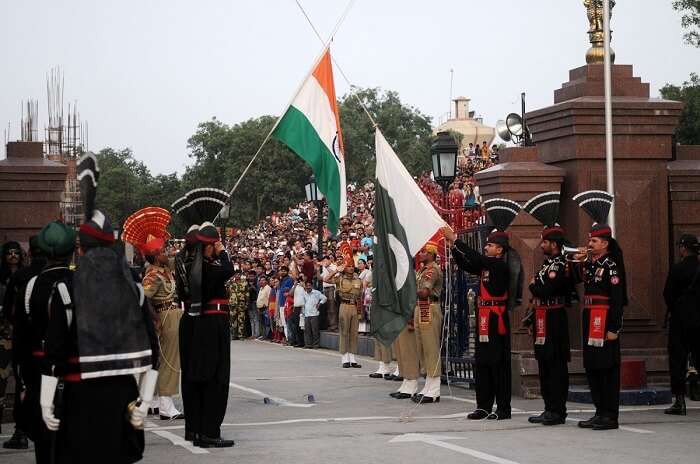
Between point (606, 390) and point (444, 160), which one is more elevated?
point (444, 160)

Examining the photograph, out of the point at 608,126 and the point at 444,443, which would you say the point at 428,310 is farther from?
the point at 444,443

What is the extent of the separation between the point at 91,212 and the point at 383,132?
84.2 m

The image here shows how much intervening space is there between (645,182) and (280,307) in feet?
52.7

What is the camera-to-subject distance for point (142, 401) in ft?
25.6

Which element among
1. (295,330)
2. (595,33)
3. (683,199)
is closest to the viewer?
(683,199)

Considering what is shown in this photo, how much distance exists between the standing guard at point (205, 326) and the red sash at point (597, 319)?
3683 millimetres

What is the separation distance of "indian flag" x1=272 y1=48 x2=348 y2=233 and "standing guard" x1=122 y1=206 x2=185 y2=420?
185 centimetres

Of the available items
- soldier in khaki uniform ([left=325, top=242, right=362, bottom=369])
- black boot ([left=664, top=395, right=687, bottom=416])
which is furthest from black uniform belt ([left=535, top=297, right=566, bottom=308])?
soldier in khaki uniform ([left=325, top=242, right=362, bottom=369])

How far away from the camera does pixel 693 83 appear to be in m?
49.8

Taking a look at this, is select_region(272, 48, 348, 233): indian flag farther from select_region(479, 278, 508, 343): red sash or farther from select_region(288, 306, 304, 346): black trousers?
select_region(288, 306, 304, 346): black trousers

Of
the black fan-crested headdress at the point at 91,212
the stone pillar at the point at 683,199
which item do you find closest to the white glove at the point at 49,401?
the black fan-crested headdress at the point at 91,212

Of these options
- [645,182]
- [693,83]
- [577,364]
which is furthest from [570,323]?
[693,83]

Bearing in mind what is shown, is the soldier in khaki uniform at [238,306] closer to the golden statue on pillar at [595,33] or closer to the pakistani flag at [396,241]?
the golden statue on pillar at [595,33]

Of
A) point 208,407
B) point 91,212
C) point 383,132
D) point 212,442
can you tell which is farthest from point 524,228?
point 383,132
